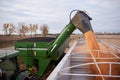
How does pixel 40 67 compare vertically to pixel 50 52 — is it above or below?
below

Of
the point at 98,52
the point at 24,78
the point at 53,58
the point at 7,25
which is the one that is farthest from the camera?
the point at 7,25

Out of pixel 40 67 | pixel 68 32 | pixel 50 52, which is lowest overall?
pixel 40 67

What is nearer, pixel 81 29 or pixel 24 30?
pixel 81 29

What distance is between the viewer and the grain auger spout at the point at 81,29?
7.81m

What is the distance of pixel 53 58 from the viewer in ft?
33.3

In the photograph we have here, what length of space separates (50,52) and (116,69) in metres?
3.80

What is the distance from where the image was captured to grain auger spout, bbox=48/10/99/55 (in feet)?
25.6

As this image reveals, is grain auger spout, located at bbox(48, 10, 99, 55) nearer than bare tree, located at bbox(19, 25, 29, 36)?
Yes

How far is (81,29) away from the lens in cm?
846

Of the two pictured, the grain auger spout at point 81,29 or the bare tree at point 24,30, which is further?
the bare tree at point 24,30

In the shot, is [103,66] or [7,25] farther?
[7,25]

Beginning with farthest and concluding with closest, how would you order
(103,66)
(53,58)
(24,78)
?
1. (53,58)
2. (103,66)
3. (24,78)

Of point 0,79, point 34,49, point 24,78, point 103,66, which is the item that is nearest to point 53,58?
point 34,49

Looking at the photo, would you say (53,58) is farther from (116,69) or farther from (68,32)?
(116,69)
